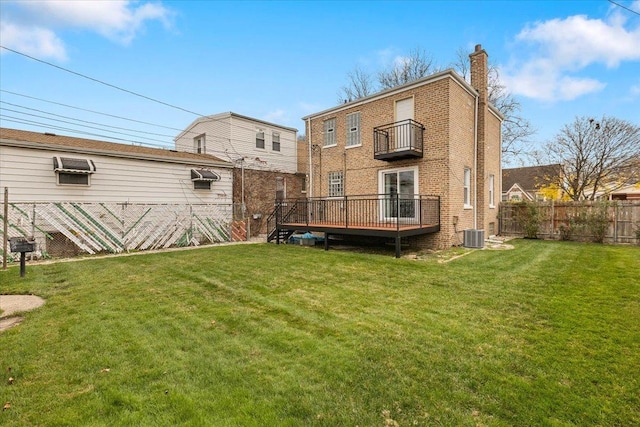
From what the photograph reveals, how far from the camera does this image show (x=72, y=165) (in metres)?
10.2

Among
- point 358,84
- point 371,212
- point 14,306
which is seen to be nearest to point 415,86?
point 371,212

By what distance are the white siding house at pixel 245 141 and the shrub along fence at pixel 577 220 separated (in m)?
12.3

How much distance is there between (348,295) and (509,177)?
38.9 metres

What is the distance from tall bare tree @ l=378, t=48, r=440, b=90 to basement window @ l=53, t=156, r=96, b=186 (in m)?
→ 20.3

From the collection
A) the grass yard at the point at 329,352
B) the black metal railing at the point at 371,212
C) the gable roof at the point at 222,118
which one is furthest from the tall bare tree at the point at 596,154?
the gable roof at the point at 222,118

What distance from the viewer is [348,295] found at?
16.6 ft

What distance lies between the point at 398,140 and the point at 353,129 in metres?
2.47

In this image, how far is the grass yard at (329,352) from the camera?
7.32ft

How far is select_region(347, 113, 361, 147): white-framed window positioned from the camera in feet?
41.6

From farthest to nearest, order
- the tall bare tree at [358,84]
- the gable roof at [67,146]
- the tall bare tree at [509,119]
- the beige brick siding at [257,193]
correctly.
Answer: the tall bare tree at [358,84] < the tall bare tree at [509,119] < the beige brick siding at [257,193] < the gable roof at [67,146]

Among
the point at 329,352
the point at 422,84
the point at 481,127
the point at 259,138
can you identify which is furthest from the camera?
the point at 259,138

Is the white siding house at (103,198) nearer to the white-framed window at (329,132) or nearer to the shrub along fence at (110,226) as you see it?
the shrub along fence at (110,226)

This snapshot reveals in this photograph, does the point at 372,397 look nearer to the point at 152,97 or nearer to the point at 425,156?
the point at 425,156

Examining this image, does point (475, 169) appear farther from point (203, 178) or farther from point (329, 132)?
point (203, 178)
